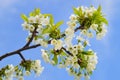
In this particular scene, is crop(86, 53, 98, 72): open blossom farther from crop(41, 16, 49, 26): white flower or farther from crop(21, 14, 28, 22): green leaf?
crop(21, 14, 28, 22): green leaf

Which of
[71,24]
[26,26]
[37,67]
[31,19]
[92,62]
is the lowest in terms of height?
[92,62]

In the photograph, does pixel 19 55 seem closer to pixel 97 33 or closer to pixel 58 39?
pixel 58 39

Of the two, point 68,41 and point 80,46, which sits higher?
point 68,41

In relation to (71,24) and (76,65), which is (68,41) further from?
(76,65)

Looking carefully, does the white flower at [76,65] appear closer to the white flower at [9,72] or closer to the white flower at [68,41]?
the white flower at [68,41]

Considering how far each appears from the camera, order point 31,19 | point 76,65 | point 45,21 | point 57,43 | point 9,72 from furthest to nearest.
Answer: point 9,72
point 76,65
point 31,19
point 45,21
point 57,43

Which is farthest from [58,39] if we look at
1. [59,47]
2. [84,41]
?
[84,41]

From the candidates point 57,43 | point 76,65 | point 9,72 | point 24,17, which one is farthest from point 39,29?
point 9,72

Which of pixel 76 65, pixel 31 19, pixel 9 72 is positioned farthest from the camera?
pixel 9 72

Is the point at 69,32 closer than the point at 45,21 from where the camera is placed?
Yes
